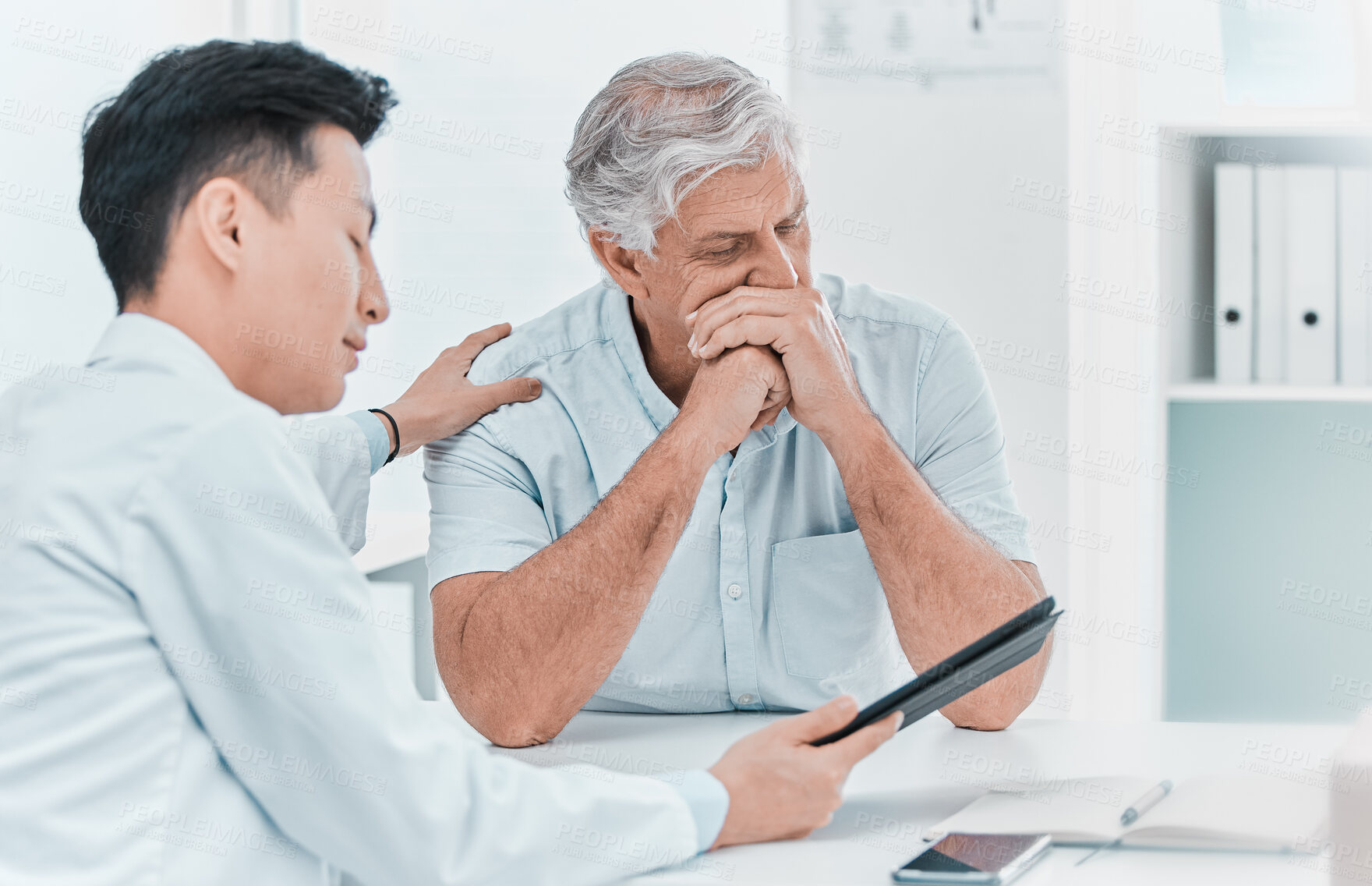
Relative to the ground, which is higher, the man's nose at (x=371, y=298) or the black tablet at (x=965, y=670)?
the man's nose at (x=371, y=298)

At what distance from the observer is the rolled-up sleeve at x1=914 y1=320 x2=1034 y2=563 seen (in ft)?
4.45

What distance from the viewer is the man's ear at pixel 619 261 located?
4.76 ft

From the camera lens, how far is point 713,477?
4.70 feet

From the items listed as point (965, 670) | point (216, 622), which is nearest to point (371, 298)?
point (216, 622)

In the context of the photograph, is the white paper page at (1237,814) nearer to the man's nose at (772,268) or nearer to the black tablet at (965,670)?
the black tablet at (965,670)

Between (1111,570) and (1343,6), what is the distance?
1.13 metres

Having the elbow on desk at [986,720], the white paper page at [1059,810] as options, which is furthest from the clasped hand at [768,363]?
the white paper page at [1059,810]

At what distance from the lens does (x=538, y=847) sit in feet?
2.67

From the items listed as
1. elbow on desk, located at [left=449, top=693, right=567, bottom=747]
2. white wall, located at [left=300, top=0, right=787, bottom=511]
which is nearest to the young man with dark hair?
elbow on desk, located at [left=449, top=693, right=567, bottom=747]

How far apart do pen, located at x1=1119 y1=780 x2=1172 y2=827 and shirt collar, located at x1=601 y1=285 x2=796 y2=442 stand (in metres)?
0.61

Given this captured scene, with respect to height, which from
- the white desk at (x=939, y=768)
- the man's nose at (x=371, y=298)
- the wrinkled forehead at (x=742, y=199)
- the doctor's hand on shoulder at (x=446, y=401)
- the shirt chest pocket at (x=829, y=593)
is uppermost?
the wrinkled forehead at (x=742, y=199)

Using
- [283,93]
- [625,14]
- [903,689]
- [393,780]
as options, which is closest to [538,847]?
[393,780]

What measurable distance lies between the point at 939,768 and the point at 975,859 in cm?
25

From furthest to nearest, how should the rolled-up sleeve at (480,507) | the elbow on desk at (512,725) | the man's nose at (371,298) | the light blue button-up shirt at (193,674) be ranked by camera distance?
the rolled-up sleeve at (480,507) → the elbow on desk at (512,725) → the man's nose at (371,298) → the light blue button-up shirt at (193,674)
